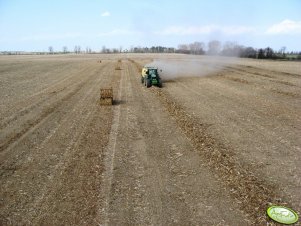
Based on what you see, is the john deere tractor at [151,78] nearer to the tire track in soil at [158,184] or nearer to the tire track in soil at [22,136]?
the tire track in soil at [22,136]

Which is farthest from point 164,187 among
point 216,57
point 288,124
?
point 216,57

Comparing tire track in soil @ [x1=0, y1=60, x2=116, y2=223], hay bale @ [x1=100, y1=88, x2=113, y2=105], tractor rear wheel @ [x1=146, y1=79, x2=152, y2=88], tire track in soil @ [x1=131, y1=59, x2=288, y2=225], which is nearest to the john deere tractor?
tractor rear wheel @ [x1=146, y1=79, x2=152, y2=88]

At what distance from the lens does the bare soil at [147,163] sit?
27.0ft

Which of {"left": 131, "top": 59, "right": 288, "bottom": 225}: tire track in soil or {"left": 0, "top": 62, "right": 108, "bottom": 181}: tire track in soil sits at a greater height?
{"left": 131, "top": 59, "right": 288, "bottom": 225}: tire track in soil

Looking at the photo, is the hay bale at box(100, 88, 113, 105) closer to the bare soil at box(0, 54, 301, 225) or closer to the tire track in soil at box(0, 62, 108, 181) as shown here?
the bare soil at box(0, 54, 301, 225)

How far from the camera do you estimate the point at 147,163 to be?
11.3 m

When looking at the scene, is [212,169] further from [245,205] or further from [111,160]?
[111,160]

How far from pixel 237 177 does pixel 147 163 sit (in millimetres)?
2985

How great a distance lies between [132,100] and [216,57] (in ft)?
135

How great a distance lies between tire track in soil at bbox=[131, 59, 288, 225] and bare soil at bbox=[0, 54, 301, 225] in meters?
0.03

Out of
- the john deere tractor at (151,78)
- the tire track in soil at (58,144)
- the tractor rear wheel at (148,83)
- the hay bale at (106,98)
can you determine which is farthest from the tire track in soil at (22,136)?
the john deere tractor at (151,78)

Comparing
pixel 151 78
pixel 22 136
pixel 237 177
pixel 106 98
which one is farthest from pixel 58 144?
pixel 151 78

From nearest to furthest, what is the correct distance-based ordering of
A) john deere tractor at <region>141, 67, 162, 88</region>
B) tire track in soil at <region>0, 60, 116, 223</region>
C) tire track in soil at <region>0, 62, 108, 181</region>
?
tire track in soil at <region>0, 60, 116, 223</region>, tire track in soil at <region>0, 62, 108, 181</region>, john deere tractor at <region>141, 67, 162, 88</region>

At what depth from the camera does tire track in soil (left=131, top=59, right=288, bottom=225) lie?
27.7 ft
